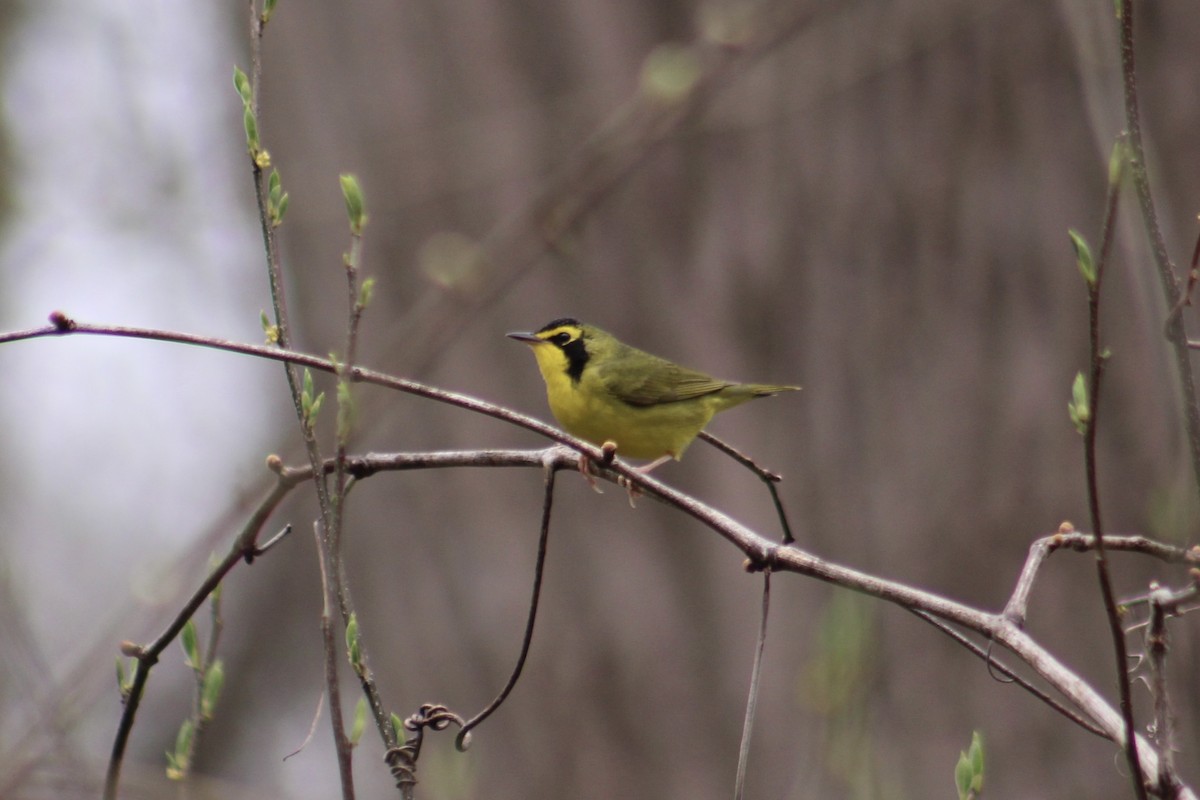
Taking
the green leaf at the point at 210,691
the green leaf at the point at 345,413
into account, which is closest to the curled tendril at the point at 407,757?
the green leaf at the point at 210,691

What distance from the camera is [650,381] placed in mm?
4340

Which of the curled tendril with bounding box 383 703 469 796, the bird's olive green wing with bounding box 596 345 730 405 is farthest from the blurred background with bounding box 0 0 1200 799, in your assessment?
the curled tendril with bounding box 383 703 469 796

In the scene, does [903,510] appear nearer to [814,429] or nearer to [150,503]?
[814,429]

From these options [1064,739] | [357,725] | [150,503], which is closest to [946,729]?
[1064,739]

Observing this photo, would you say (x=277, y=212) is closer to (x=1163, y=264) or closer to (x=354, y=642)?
(x=354, y=642)

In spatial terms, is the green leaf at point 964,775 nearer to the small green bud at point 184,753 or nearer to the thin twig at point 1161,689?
the thin twig at point 1161,689

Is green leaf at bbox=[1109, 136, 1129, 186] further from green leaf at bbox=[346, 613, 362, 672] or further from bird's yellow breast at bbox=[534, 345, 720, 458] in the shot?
bird's yellow breast at bbox=[534, 345, 720, 458]

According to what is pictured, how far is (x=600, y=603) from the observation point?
4.72m

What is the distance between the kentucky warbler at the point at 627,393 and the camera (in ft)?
13.8

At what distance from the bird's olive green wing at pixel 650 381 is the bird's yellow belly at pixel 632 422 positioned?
0.03 m

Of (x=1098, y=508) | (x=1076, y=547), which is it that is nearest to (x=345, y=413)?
(x=1098, y=508)

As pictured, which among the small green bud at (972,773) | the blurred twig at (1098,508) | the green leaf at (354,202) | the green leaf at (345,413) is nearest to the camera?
the blurred twig at (1098,508)

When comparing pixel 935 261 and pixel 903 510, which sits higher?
pixel 935 261

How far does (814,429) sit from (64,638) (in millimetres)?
7212
